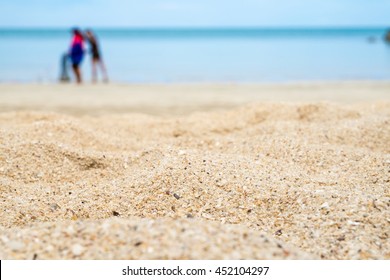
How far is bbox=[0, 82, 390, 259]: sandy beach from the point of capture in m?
2.17

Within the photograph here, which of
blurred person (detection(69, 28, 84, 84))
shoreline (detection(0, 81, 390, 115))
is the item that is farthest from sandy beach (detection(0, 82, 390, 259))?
blurred person (detection(69, 28, 84, 84))

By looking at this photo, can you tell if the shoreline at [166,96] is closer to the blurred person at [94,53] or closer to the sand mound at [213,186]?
the blurred person at [94,53]

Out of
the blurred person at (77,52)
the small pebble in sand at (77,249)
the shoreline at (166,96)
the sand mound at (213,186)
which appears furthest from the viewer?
the blurred person at (77,52)

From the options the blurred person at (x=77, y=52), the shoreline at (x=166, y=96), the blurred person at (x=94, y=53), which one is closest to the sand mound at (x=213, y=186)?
the shoreline at (x=166, y=96)

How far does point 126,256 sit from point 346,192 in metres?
1.67

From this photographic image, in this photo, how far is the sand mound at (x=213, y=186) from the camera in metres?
2.36

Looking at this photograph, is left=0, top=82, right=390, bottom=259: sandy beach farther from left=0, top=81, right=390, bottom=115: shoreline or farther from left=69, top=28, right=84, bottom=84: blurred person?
left=69, top=28, right=84, bottom=84: blurred person

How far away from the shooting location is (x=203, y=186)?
316 centimetres

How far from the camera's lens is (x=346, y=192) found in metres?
3.05

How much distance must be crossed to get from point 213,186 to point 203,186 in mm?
70

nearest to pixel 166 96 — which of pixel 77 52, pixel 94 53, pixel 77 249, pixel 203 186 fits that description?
pixel 77 52

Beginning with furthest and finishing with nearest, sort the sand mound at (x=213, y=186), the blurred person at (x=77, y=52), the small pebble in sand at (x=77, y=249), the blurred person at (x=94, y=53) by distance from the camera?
the blurred person at (x=94, y=53), the blurred person at (x=77, y=52), the sand mound at (x=213, y=186), the small pebble in sand at (x=77, y=249)

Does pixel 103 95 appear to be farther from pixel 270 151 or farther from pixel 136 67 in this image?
pixel 136 67

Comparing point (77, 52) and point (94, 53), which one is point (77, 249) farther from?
point (94, 53)
